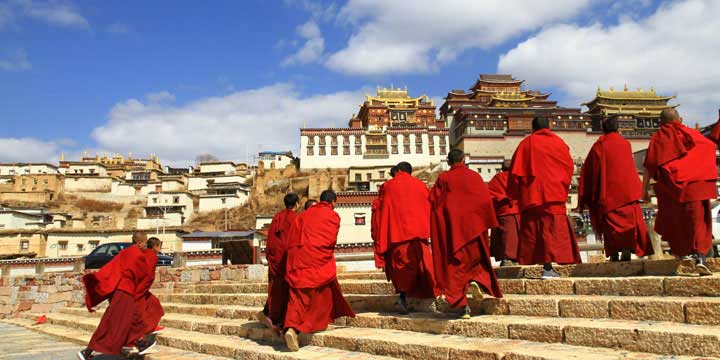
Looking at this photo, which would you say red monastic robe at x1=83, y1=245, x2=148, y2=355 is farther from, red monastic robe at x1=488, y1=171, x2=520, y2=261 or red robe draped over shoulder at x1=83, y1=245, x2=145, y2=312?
red monastic robe at x1=488, y1=171, x2=520, y2=261

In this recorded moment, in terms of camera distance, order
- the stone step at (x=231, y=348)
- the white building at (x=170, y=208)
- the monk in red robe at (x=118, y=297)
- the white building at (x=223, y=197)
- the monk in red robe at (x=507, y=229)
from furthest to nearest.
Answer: the white building at (x=223, y=197), the white building at (x=170, y=208), the monk in red robe at (x=507, y=229), the monk in red robe at (x=118, y=297), the stone step at (x=231, y=348)

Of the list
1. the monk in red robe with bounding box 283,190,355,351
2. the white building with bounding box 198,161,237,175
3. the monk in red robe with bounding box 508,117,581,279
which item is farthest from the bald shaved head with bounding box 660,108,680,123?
the white building with bounding box 198,161,237,175

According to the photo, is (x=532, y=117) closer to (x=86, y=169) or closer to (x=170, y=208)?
(x=170, y=208)

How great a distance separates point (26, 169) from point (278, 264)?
70816 mm

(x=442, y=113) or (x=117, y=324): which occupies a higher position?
(x=442, y=113)

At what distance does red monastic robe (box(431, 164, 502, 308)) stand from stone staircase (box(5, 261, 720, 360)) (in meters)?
0.28

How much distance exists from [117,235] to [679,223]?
31758 millimetres

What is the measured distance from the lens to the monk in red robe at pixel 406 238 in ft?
17.6

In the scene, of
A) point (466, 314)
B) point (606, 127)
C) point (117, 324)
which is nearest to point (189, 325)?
point (117, 324)

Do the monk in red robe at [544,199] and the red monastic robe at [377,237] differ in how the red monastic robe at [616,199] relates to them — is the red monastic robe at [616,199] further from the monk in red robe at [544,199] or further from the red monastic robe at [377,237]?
the red monastic robe at [377,237]

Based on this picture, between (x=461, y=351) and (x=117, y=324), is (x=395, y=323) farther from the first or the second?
(x=117, y=324)

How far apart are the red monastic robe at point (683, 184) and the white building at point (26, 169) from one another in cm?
7080

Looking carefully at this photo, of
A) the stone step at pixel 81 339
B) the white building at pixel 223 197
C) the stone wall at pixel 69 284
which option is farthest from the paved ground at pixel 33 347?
the white building at pixel 223 197

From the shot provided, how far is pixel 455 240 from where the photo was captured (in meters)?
4.71
